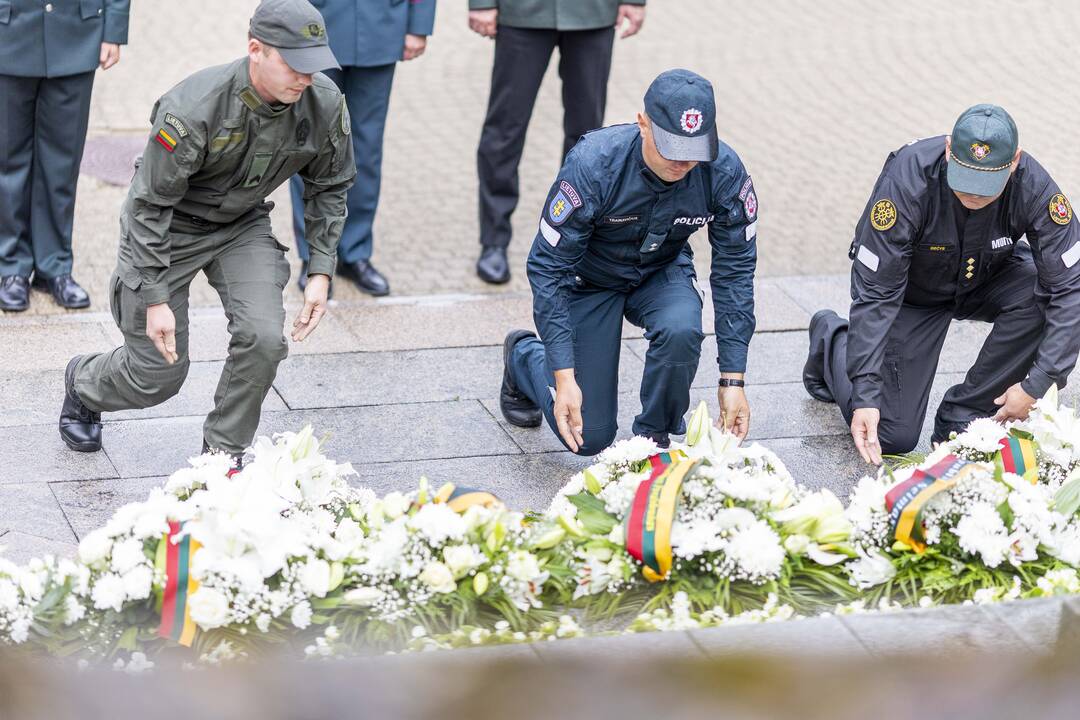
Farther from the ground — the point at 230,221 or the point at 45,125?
the point at 230,221

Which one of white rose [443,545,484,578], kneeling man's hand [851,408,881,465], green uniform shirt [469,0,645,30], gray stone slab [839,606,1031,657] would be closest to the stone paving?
kneeling man's hand [851,408,881,465]

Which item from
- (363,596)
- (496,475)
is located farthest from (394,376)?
(363,596)

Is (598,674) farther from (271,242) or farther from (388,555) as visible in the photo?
(271,242)

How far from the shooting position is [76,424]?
16.1 ft

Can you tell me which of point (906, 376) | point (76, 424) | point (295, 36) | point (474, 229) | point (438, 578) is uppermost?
point (295, 36)

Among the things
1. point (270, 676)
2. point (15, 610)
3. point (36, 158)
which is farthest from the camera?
point (36, 158)

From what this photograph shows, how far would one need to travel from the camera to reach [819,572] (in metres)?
3.51

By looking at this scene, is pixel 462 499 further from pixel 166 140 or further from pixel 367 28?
pixel 367 28

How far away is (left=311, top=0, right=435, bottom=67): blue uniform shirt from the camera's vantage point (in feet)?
20.2

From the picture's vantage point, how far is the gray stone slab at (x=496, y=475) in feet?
15.9

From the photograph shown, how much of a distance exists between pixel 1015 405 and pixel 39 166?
3.82 metres

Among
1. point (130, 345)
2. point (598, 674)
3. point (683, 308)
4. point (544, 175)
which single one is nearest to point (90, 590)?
point (130, 345)

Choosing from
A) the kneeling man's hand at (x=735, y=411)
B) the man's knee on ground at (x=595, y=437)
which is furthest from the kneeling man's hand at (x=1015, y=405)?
the man's knee on ground at (x=595, y=437)

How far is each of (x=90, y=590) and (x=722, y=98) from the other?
7010mm
